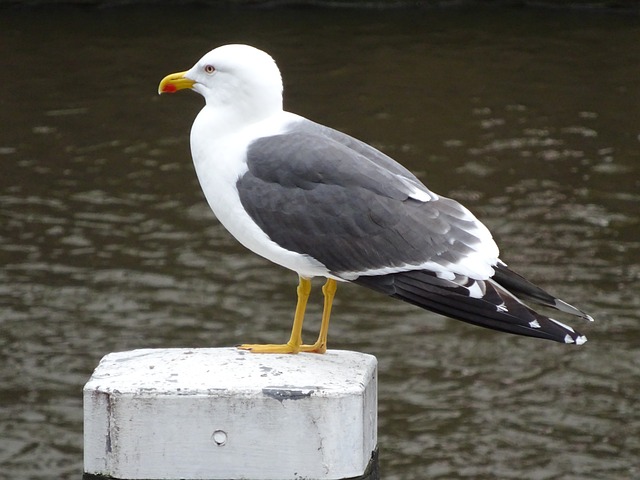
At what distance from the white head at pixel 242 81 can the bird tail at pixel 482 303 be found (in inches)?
28.9

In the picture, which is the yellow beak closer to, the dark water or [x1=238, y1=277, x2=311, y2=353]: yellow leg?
[x1=238, y1=277, x2=311, y2=353]: yellow leg

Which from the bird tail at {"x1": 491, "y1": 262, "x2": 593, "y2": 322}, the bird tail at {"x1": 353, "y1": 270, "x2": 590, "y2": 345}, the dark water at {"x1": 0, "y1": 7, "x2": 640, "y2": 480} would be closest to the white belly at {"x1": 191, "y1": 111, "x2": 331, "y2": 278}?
the bird tail at {"x1": 353, "y1": 270, "x2": 590, "y2": 345}

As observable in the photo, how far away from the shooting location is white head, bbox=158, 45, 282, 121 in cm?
412

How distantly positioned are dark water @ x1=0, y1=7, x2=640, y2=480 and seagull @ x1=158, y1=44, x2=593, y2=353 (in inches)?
91.1

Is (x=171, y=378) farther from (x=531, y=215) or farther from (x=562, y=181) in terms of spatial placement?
(x=562, y=181)

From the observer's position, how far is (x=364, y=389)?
A: 3584 mm

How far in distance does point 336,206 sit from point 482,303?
0.59 m

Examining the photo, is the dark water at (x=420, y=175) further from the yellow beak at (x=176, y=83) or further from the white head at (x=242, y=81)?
the white head at (x=242, y=81)

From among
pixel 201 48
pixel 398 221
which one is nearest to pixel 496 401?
pixel 398 221

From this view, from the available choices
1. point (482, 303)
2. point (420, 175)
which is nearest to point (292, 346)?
point (482, 303)

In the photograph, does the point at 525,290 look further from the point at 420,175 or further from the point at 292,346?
the point at 420,175

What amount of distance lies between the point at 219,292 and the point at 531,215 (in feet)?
7.60

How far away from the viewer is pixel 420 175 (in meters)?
9.37

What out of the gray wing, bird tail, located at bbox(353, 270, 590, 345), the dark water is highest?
the gray wing
